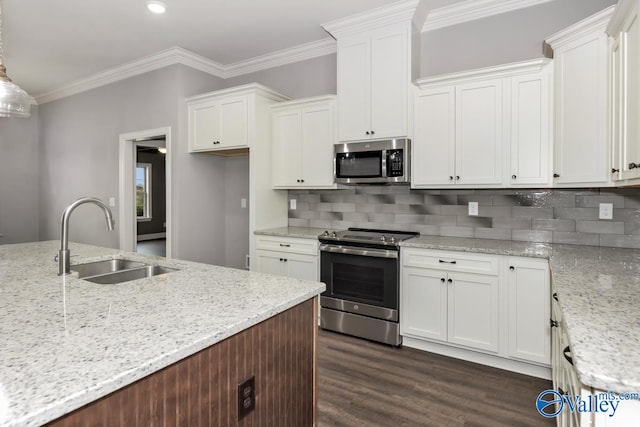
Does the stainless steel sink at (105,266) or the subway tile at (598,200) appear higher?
the subway tile at (598,200)

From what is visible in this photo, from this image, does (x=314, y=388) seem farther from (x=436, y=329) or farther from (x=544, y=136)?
(x=544, y=136)

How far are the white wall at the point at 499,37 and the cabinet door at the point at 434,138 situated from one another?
0.46m

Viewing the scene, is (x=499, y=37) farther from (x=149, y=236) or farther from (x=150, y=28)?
(x=149, y=236)

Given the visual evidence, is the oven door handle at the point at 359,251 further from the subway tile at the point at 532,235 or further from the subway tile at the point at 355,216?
the subway tile at the point at 532,235

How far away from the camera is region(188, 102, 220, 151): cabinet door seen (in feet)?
12.9

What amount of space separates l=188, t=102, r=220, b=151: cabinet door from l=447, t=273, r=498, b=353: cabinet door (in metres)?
2.78

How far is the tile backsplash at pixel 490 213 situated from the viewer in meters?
2.63

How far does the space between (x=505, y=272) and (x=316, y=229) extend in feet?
6.24

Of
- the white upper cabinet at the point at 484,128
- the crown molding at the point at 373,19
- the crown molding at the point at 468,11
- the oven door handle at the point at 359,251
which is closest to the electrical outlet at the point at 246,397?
the oven door handle at the point at 359,251

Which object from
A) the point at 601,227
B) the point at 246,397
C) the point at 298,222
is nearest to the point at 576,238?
A: the point at 601,227

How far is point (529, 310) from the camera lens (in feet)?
8.19

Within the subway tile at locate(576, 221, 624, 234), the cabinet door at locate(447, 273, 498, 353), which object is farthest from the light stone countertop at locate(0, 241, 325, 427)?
the subway tile at locate(576, 221, 624, 234)

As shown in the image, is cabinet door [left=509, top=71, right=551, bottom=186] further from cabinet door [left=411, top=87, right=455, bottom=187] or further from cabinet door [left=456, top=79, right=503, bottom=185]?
cabinet door [left=411, top=87, right=455, bottom=187]

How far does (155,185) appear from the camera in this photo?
952 centimetres
